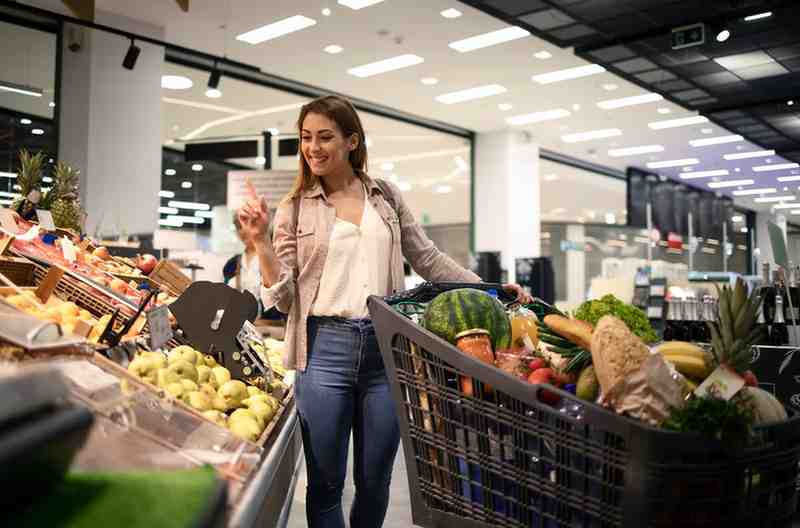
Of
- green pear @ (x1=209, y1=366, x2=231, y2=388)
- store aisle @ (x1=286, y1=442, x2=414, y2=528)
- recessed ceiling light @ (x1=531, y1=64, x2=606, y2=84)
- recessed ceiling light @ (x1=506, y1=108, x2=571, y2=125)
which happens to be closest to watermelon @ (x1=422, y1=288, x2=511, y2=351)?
green pear @ (x1=209, y1=366, x2=231, y2=388)

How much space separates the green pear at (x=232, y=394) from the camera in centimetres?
232

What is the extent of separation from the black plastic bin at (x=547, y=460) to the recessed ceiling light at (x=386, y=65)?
366 inches

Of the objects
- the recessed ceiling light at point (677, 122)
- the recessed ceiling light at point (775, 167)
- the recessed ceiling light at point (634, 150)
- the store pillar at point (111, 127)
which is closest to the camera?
the recessed ceiling light at point (775, 167)

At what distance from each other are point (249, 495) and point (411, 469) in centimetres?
33

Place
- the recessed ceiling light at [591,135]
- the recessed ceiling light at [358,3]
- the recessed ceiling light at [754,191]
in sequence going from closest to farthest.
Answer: the recessed ceiling light at [754,191]
the recessed ceiling light at [358,3]
the recessed ceiling light at [591,135]

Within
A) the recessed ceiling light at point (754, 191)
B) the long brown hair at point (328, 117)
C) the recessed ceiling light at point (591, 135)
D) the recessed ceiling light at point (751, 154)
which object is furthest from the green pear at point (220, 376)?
the recessed ceiling light at point (591, 135)

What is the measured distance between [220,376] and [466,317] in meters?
1.33

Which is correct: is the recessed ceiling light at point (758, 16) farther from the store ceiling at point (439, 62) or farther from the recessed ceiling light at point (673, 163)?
the recessed ceiling light at point (673, 163)

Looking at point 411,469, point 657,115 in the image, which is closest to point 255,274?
point 411,469

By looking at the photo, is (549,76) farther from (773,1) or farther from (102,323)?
(102,323)

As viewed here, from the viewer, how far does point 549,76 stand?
1099 centimetres

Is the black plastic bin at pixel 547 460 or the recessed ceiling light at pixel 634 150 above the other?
the recessed ceiling light at pixel 634 150

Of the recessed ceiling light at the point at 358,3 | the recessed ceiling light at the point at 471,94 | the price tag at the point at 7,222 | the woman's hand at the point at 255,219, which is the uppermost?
the recessed ceiling light at the point at 471,94

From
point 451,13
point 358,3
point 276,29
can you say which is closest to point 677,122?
point 451,13
